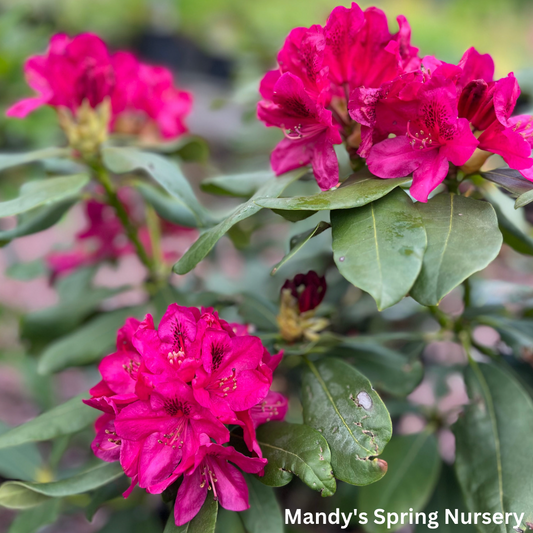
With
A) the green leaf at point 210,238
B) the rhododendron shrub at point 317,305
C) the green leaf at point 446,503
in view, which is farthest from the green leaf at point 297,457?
the green leaf at point 446,503

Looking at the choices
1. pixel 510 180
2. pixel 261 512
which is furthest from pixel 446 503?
pixel 510 180

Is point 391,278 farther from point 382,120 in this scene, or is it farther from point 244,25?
point 244,25

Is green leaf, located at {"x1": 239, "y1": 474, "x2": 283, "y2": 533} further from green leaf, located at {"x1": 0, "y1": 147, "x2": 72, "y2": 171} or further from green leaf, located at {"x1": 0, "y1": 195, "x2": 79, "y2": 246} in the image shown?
green leaf, located at {"x1": 0, "y1": 147, "x2": 72, "y2": 171}

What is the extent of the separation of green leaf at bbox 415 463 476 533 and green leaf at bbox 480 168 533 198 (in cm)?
62

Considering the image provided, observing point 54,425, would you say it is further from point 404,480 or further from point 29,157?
point 404,480

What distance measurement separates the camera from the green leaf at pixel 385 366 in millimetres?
814

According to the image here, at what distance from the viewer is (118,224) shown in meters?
1.26

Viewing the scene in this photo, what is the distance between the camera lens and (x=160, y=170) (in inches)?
31.2

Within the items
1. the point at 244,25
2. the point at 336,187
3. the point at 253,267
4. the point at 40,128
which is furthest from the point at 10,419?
the point at 244,25

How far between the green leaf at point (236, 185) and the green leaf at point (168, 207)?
2.4 inches

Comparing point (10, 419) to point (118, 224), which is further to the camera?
point (10, 419)

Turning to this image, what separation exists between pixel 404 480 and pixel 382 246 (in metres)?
0.59

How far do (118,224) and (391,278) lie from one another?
90cm

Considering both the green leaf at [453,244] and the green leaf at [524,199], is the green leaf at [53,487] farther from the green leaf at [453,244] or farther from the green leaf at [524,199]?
the green leaf at [524,199]
